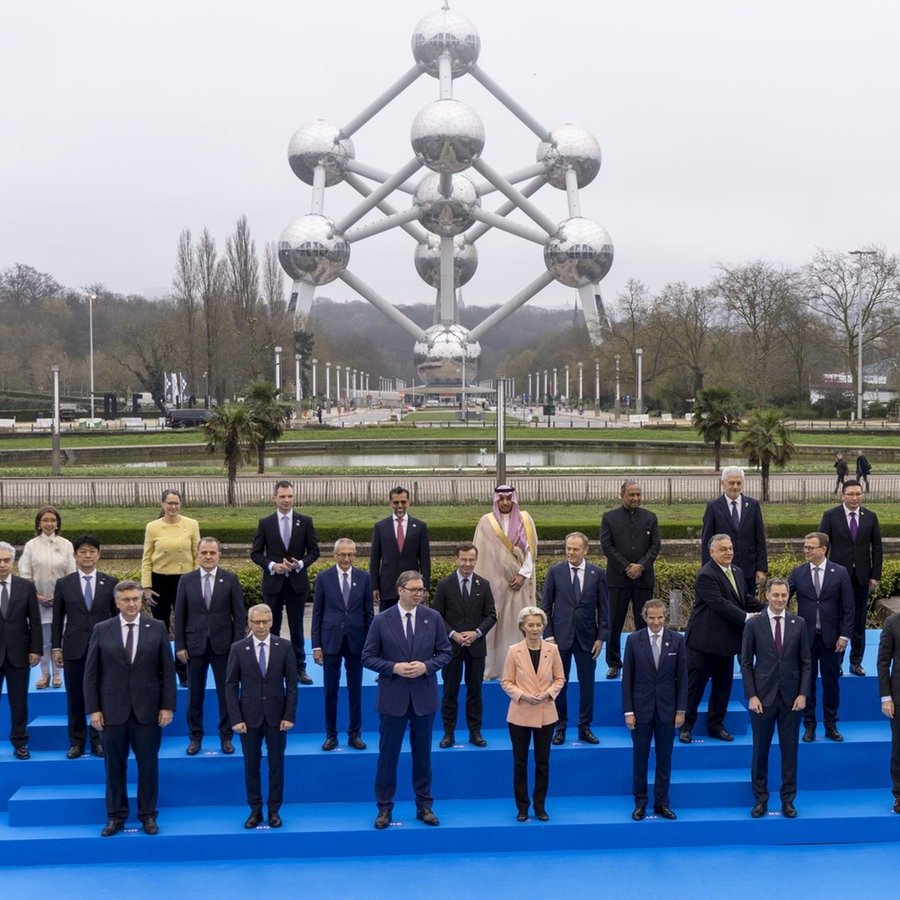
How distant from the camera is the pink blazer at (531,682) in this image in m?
6.78

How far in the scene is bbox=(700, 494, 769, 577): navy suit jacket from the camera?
27.9 feet

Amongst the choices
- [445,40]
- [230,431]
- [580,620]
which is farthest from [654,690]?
[445,40]

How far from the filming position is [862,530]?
28.3 feet

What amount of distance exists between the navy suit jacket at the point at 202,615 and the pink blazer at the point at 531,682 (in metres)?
1.94

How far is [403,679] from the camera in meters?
6.89

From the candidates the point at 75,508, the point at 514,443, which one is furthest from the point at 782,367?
the point at 75,508

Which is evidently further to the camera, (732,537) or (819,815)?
(732,537)

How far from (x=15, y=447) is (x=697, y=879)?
115 ft

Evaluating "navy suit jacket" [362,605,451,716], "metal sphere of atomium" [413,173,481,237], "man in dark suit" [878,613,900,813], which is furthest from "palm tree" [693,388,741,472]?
"metal sphere of atomium" [413,173,481,237]

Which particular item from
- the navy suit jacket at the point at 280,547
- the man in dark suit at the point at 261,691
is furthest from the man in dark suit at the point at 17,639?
the navy suit jacket at the point at 280,547

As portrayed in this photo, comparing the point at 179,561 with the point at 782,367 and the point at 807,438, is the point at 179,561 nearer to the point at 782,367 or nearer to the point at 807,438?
the point at 807,438

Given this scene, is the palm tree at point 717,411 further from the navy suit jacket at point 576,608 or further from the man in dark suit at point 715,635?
the navy suit jacket at point 576,608

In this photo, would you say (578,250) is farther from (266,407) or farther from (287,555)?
(287,555)

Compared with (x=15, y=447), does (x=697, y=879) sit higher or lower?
lower
